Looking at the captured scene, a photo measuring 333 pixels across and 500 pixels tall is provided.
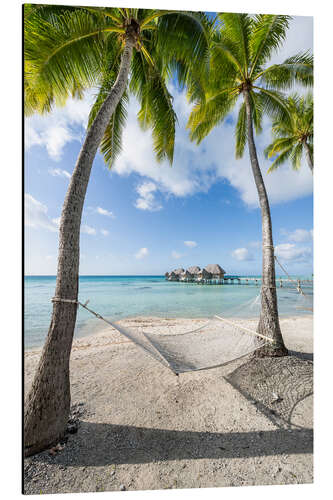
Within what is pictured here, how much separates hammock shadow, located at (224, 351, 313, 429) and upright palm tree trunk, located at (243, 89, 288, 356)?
0.11 metres

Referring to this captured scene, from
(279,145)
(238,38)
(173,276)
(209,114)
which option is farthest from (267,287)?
(173,276)

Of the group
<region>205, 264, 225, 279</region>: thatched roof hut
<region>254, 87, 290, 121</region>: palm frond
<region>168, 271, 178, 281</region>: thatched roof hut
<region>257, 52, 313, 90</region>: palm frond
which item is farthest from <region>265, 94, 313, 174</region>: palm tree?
<region>168, 271, 178, 281</region>: thatched roof hut

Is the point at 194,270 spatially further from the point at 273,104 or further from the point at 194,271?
the point at 273,104

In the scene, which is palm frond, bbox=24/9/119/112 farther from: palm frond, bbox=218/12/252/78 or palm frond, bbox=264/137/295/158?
palm frond, bbox=264/137/295/158

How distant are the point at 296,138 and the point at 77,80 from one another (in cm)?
396

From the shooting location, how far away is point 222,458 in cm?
103

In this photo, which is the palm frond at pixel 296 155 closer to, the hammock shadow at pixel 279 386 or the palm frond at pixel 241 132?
the palm frond at pixel 241 132

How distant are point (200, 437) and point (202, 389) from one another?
17.9 inches

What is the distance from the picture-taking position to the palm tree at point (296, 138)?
3097 millimetres

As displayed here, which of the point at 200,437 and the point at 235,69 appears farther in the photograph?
the point at 235,69

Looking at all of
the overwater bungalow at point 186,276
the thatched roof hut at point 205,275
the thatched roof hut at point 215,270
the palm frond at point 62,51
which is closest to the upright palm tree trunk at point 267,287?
the palm frond at point 62,51

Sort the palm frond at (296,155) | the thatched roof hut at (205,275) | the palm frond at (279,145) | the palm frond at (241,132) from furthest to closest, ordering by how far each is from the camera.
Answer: the thatched roof hut at (205,275) < the palm frond at (296,155) < the palm frond at (279,145) < the palm frond at (241,132)
